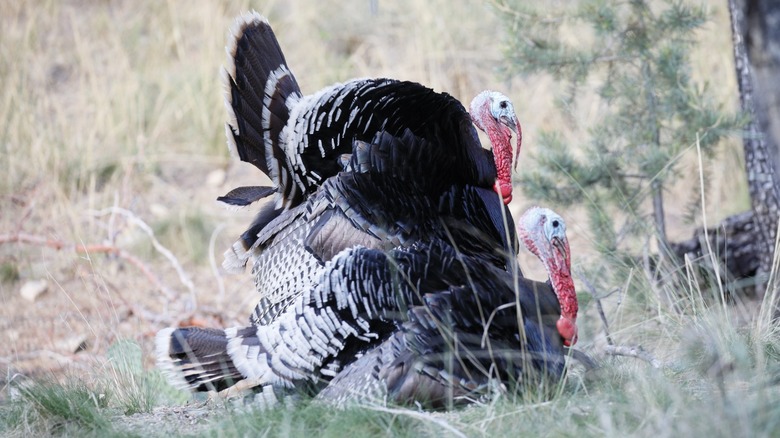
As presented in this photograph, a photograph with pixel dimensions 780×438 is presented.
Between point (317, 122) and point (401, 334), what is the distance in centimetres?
109

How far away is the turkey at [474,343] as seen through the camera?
10.4 feet

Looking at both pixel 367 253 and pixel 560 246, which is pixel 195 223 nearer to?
pixel 367 253

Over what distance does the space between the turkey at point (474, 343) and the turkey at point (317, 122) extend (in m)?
0.65

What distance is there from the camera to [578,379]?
9.96ft

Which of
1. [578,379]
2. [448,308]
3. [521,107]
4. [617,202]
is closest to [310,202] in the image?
[448,308]

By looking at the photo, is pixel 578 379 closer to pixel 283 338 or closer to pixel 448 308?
pixel 448 308

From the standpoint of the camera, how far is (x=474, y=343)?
10.6 ft

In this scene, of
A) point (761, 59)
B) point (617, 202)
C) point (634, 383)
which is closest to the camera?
point (761, 59)

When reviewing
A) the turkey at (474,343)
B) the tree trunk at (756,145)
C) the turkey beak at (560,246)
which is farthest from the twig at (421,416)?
the tree trunk at (756,145)

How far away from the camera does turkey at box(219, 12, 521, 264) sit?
3.94 metres

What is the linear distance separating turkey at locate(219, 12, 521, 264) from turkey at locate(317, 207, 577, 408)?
65cm

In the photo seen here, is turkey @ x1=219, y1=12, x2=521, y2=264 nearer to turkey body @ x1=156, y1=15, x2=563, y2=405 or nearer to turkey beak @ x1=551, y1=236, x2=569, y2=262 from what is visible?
turkey body @ x1=156, y1=15, x2=563, y2=405

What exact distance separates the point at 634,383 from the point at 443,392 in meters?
0.69

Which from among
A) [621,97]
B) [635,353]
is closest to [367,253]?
[635,353]
